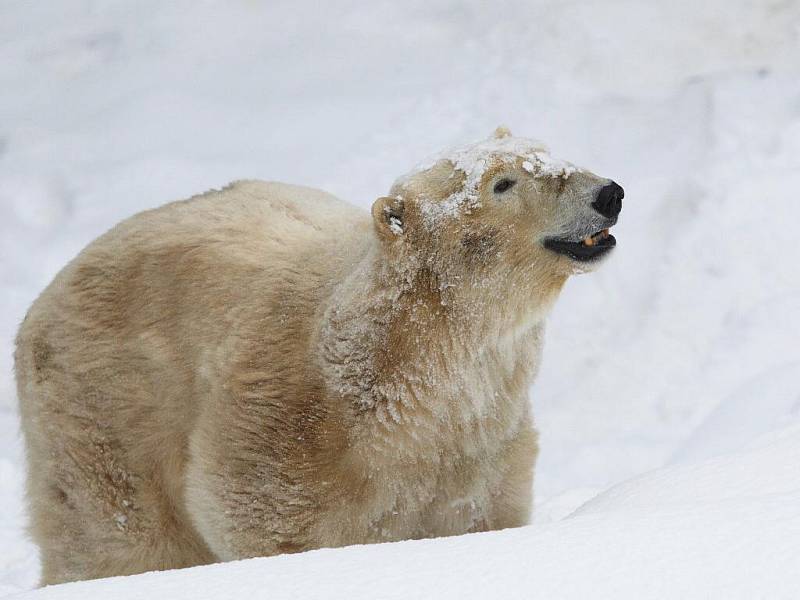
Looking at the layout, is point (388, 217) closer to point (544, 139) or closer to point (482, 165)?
point (482, 165)

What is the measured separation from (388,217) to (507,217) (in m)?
0.38

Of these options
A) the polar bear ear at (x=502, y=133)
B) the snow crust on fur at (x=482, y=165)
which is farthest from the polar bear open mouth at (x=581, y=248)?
the polar bear ear at (x=502, y=133)

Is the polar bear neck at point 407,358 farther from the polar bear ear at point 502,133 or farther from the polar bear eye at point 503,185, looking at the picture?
the polar bear ear at point 502,133

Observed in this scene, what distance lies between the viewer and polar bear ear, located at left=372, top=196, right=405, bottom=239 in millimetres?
3830

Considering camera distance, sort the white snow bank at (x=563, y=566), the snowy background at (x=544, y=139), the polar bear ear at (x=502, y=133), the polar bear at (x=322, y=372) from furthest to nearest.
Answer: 1. the snowy background at (x=544, y=139)
2. the polar bear ear at (x=502, y=133)
3. the polar bear at (x=322, y=372)
4. the white snow bank at (x=563, y=566)

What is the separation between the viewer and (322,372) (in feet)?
12.8

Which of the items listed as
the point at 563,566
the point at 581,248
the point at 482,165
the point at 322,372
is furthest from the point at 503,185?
the point at 563,566

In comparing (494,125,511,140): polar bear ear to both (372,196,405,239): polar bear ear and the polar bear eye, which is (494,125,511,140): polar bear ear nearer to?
the polar bear eye

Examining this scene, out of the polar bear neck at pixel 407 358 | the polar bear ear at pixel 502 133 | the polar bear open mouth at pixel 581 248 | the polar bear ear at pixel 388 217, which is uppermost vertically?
the polar bear ear at pixel 502 133

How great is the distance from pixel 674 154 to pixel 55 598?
613 centimetres

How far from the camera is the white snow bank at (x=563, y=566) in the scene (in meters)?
2.21

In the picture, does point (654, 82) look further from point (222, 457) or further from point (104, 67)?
point (222, 457)

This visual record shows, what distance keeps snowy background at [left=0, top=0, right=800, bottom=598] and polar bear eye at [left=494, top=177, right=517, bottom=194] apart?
978 millimetres

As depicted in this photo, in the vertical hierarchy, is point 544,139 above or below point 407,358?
above
